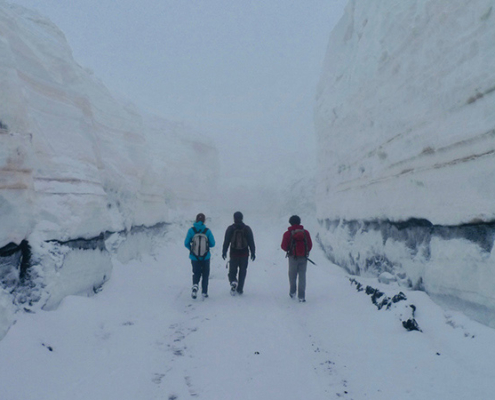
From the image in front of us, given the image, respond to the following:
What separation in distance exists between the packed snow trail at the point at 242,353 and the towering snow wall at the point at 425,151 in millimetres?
588

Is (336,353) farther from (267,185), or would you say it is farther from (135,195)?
(267,185)

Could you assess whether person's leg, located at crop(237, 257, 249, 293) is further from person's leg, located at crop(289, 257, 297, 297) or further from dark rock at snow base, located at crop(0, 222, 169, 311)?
dark rock at snow base, located at crop(0, 222, 169, 311)

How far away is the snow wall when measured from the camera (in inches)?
152

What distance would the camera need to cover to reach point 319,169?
46.6 ft

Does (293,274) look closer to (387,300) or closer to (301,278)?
(301,278)

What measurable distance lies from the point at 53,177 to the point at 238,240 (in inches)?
147

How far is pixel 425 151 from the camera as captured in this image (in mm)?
5043

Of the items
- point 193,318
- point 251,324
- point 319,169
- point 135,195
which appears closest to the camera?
point 251,324

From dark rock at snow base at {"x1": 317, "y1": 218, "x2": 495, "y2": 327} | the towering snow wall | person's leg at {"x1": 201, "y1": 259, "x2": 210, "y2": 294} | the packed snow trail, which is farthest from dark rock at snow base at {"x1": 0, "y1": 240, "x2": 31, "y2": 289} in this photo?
the towering snow wall

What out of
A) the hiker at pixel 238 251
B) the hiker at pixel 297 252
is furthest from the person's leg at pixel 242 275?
the hiker at pixel 297 252

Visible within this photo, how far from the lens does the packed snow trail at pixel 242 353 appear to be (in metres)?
2.93

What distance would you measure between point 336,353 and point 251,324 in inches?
56.8

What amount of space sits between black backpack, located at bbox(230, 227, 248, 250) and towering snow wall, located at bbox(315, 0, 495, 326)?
2798 mm

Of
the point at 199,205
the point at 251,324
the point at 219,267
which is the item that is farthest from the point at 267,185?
the point at 251,324
